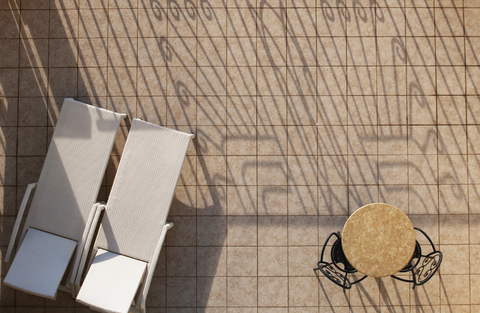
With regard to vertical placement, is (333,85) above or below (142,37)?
below

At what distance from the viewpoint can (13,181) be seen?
4.01 meters

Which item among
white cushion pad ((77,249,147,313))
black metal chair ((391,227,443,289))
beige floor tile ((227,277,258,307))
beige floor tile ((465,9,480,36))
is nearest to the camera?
white cushion pad ((77,249,147,313))

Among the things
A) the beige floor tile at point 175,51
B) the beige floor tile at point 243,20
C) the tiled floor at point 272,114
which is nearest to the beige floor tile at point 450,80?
the tiled floor at point 272,114

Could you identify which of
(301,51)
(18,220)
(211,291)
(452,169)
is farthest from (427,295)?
(18,220)

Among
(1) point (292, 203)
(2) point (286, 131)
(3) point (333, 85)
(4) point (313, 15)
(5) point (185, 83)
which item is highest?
(4) point (313, 15)

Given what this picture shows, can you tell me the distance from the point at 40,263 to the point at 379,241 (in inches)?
145

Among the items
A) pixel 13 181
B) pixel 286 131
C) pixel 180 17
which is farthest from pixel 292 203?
pixel 13 181

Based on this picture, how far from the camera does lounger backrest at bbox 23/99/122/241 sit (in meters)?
3.62

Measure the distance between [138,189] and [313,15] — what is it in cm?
301

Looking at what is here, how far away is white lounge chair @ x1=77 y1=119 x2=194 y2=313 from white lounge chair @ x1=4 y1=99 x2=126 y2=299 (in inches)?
9.0

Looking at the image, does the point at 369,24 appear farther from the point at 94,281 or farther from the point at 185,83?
the point at 94,281

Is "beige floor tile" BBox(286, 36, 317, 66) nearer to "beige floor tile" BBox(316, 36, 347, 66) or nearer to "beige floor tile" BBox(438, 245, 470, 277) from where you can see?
"beige floor tile" BBox(316, 36, 347, 66)

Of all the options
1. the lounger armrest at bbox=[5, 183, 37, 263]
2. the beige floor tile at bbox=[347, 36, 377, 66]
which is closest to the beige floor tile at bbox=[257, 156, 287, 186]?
the beige floor tile at bbox=[347, 36, 377, 66]

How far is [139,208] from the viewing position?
3.56m
